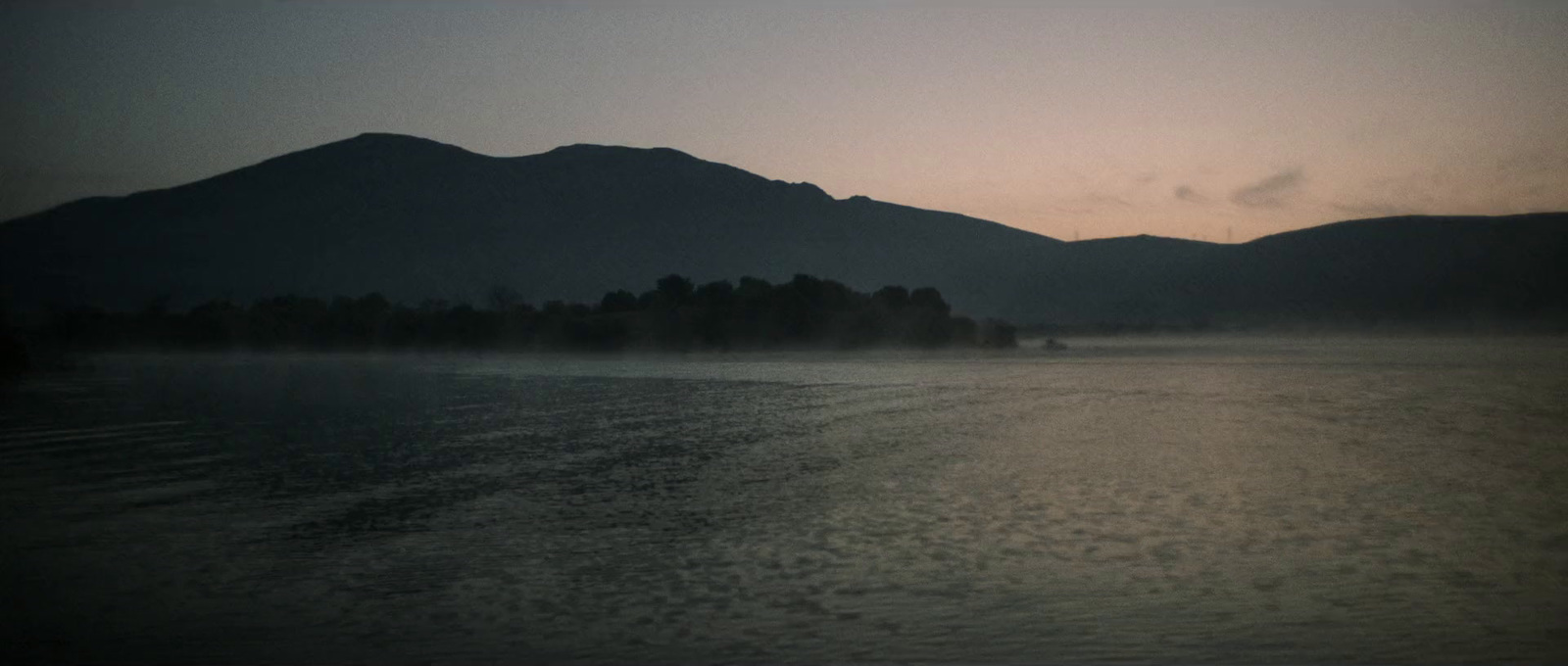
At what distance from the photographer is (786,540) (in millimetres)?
12586

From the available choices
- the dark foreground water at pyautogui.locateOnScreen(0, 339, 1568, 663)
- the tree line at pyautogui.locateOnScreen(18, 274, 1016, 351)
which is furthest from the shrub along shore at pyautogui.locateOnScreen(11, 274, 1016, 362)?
the dark foreground water at pyautogui.locateOnScreen(0, 339, 1568, 663)

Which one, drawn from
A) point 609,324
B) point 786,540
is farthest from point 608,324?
point 786,540

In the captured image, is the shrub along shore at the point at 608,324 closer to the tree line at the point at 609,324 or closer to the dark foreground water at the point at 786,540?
the tree line at the point at 609,324

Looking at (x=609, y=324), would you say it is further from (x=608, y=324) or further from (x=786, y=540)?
(x=786, y=540)

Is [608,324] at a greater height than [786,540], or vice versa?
[608,324]

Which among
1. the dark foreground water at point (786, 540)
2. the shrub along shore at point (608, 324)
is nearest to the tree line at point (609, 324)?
the shrub along shore at point (608, 324)

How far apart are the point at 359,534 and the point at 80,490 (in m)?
6.70

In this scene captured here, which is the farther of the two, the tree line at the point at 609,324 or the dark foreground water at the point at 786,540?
the tree line at the point at 609,324

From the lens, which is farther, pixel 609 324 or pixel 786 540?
pixel 609 324

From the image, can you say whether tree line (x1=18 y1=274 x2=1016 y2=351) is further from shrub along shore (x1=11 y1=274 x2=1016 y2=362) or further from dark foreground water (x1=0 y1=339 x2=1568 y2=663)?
dark foreground water (x1=0 y1=339 x2=1568 y2=663)

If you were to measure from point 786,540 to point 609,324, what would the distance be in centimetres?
10797

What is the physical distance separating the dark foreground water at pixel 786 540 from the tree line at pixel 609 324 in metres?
90.2

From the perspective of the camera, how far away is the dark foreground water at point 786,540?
8.62 metres

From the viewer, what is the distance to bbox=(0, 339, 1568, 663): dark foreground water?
8.62 meters
